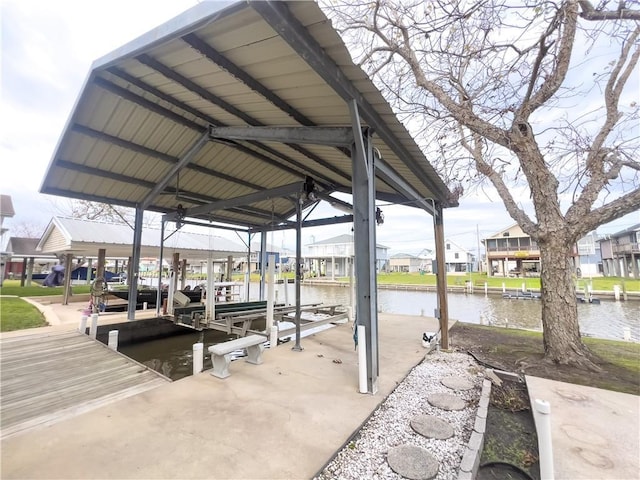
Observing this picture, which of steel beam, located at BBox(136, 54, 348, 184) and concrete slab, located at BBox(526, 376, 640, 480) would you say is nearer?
concrete slab, located at BBox(526, 376, 640, 480)

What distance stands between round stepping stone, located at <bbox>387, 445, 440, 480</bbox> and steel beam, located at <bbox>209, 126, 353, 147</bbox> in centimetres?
343

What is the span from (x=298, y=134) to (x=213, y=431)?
148 inches

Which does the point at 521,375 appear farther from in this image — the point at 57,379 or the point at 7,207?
the point at 7,207

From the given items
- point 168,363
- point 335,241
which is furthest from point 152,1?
point 335,241

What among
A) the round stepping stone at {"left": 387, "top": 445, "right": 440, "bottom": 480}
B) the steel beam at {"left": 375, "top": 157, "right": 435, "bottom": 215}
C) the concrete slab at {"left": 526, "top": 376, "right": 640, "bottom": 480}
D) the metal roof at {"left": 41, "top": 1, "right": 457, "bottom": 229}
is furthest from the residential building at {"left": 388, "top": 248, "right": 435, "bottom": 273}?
the round stepping stone at {"left": 387, "top": 445, "right": 440, "bottom": 480}

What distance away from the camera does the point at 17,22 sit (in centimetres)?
260

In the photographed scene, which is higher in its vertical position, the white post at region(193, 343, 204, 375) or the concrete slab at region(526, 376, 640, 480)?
the white post at region(193, 343, 204, 375)

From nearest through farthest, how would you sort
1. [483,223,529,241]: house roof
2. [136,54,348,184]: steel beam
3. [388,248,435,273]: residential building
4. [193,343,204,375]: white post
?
[136,54,348,184]: steel beam < [193,343,204,375]: white post < [483,223,529,241]: house roof < [388,248,435,273]: residential building

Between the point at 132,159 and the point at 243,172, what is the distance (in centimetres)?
243

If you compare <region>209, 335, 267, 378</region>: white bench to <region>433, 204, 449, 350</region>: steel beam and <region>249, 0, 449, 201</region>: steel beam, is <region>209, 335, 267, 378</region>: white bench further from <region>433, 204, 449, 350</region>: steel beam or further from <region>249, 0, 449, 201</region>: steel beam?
<region>433, 204, 449, 350</region>: steel beam

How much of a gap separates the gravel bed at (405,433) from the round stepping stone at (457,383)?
0.06 m

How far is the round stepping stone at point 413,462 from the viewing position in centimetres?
213

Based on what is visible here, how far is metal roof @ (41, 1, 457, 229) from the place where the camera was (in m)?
2.58

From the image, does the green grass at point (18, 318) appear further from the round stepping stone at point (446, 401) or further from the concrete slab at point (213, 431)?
the round stepping stone at point (446, 401)
